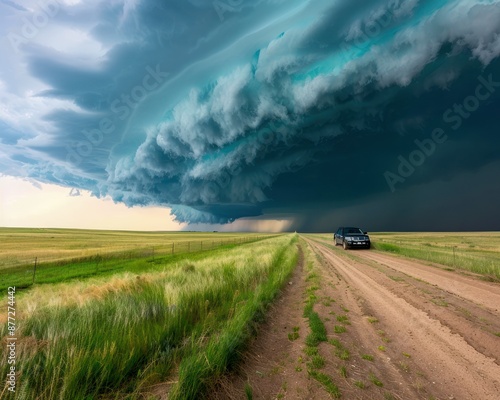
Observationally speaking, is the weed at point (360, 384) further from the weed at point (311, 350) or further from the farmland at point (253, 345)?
the weed at point (311, 350)

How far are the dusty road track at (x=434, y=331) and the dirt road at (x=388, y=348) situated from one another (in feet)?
0.05

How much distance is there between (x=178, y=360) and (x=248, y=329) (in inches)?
69.5

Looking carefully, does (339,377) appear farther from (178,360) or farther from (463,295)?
(463,295)

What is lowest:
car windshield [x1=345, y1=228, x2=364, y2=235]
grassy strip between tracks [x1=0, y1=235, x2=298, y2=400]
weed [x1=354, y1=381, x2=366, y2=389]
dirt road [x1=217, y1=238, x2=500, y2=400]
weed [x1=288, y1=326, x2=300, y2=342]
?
weed [x1=288, y1=326, x2=300, y2=342]

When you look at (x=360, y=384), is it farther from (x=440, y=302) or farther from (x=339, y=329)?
(x=440, y=302)

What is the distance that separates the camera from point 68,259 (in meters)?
28.0

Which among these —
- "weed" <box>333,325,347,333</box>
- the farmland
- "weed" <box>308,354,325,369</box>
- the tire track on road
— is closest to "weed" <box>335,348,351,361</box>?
the farmland

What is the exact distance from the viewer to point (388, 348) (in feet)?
17.1

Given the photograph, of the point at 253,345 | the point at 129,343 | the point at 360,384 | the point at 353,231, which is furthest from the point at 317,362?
the point at 353,231

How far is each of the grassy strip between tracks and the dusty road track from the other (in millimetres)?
2886

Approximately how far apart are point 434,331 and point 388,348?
1666 millimetres

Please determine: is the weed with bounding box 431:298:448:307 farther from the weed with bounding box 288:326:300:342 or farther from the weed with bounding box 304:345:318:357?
the weed with bounding box 304:345:318:357

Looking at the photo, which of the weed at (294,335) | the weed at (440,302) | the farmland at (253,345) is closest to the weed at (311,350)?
the farmland at (253,345)

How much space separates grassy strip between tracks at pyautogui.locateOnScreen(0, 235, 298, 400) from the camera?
139 inches
